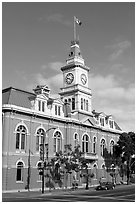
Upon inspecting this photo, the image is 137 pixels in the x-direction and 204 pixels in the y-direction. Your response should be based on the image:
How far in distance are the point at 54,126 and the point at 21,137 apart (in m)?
7.25

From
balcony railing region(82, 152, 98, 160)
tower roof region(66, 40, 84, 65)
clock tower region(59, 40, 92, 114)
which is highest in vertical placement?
tower roof region(66, 40, 84, 65)

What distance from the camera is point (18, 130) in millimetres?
40781

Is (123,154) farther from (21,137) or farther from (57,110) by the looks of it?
(21,137)

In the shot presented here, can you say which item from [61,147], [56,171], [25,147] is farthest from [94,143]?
[25,147]

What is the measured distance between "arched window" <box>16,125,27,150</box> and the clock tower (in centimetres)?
1427

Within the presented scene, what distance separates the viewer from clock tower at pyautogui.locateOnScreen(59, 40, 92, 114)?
5461 cm

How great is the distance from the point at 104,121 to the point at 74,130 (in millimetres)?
12239

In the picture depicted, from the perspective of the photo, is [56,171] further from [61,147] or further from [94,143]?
[94,143]

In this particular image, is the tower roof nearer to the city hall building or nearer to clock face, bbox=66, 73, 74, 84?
the city hall building

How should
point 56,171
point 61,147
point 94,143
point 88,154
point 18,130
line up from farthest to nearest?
point 94,143
point 88,154
point 61,147
point 56,171
point 18,130

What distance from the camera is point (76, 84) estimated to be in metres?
54.7

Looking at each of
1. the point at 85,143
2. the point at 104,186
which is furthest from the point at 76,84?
the point at 104,186

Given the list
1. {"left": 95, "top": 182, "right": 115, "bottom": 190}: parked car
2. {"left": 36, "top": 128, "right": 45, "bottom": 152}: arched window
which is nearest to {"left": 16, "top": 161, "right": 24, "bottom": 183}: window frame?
{"left": 36, "top": 128, "right": 45, "bottom": 152}: arched window

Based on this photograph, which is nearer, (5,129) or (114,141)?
(5,129)
